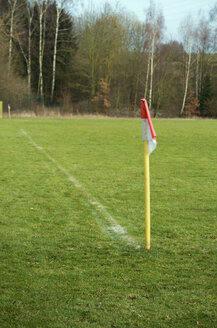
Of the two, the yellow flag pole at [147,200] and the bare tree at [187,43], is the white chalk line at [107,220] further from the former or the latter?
the bare tree at [187,43]

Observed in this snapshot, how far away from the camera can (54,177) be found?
9.02m

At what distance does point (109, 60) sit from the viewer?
5062cm

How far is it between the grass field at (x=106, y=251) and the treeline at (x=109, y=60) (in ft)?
130

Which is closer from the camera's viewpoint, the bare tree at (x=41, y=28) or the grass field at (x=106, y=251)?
the grass field at (x=106, y=251)

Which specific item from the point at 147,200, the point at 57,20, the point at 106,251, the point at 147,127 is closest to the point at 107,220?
the point at 106,251

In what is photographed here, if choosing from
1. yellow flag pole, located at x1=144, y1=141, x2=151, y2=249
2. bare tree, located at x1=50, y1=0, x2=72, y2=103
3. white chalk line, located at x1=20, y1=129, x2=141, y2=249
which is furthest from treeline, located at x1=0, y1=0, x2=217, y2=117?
yellow flag pole, located at x1=144, y1=141, x2=151, y2=249

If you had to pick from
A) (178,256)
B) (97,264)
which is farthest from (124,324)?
(178,256)

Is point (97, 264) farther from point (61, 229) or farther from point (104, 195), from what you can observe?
point (104, 195)

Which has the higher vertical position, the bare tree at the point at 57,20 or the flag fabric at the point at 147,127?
the bare tree at the point at 57,20

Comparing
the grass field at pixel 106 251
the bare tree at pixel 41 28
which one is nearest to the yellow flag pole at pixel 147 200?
the grass field at pixel 106 251

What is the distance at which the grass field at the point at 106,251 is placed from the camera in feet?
10.0

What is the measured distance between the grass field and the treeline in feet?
130

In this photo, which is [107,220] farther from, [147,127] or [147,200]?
[147,127]

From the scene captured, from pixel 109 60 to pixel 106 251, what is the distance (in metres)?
48.2
